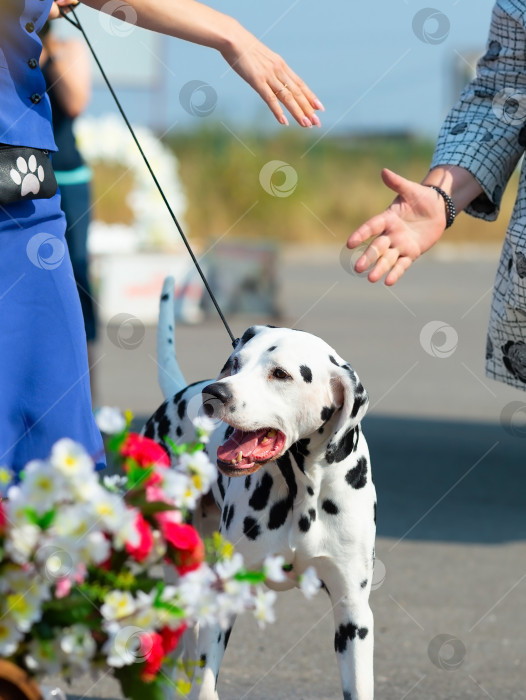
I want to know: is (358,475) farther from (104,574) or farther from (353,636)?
(104,574)

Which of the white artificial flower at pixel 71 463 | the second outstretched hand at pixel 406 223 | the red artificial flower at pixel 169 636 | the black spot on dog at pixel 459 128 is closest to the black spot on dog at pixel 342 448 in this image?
the second outstretched hand at pixel 406 223

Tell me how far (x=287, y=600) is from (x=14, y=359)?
2321mm

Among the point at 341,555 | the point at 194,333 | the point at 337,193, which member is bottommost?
the point at 337,193

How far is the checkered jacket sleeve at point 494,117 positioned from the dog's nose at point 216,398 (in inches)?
39.7

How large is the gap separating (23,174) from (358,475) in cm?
121

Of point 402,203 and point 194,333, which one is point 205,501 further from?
point 194,333

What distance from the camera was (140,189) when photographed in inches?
587

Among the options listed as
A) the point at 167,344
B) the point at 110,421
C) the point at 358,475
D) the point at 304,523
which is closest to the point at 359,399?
the point at 358,475

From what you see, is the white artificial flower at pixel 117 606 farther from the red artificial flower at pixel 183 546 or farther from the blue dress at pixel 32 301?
the blue dress at pixel 32 301

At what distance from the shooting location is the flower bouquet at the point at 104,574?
1.71 meters

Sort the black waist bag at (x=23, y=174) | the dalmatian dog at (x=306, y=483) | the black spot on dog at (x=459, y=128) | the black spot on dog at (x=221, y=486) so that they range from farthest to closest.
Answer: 1. the black spot on dog at (x=221, y=486)
2. the black spot on dog at (x=459, y=128)
3. the dalmatian dog at (x=306, y=483)
4. the black waist bag at (x=23, y=174)

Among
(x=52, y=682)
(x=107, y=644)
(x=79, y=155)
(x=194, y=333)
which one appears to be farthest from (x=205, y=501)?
(x=194, y=333)

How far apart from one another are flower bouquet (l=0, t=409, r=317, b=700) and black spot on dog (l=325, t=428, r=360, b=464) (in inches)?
50.9

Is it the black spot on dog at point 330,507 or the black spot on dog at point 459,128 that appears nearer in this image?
the black spot on dog at point 330,507
